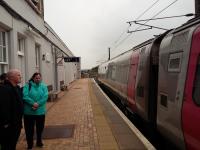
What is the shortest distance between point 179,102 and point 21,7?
974 cm

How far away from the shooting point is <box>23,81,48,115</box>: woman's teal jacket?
7.76 meters

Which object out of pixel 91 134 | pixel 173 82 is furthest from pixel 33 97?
pixel 173 82

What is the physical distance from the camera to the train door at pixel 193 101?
5176 mm

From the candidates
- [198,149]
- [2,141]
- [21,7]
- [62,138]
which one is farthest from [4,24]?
[198,149]

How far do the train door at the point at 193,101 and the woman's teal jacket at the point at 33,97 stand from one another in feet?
10.8

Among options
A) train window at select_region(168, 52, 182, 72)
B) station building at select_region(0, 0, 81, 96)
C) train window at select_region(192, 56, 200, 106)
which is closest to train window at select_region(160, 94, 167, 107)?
train window at select_region(168, 52, 182, 72)

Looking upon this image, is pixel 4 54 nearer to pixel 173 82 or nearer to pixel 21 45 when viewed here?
pixel 21 45

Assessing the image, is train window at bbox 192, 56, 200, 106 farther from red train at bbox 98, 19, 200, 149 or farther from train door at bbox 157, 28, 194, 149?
train door at bbox 157, 28, 194, 149

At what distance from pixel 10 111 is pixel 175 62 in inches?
112

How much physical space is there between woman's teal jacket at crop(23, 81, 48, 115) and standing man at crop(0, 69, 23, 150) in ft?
4.67

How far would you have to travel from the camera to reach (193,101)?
5379mm

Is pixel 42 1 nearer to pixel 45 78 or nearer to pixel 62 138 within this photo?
pixel 45 78

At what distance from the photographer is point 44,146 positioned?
846 cm

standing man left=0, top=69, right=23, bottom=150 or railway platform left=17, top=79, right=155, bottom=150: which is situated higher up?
standing man left=0, top=69, right=23, bottom=150
